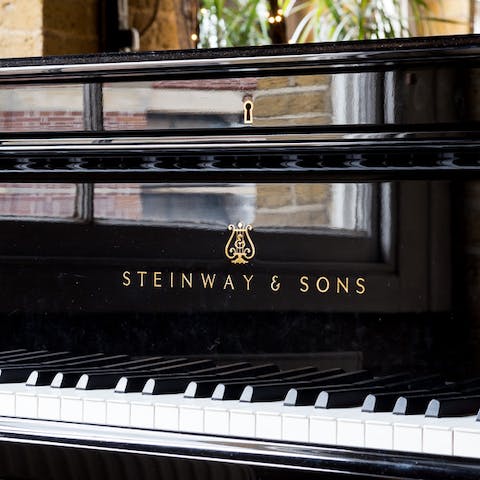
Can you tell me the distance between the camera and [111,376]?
168 cm

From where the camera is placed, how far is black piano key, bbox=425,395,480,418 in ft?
4.55

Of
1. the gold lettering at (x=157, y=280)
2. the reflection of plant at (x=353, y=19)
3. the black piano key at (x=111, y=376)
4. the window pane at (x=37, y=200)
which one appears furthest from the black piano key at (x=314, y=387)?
the reflection of plant at (x=353, y=19)

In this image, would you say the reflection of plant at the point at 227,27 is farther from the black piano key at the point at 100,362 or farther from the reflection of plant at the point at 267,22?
the black piano key at the point at 100,362

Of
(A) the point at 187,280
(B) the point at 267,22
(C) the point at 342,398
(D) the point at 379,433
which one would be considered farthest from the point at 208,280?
(B) the point at 267,22

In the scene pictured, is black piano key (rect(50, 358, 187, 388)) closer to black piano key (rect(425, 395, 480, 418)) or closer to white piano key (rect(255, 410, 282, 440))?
white piano key (rect(255, 410, 282, 440))

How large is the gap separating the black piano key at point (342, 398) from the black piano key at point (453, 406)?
12 cm

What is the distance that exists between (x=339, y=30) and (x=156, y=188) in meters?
3.60

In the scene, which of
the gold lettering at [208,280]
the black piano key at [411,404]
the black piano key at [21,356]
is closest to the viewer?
the black piano key at [411,404]

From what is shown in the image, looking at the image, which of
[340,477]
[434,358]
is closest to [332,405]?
[340,477]

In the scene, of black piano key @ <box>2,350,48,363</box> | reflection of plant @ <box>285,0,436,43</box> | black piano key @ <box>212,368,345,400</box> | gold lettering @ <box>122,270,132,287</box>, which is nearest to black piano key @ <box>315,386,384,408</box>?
black piano key @ <box>212,368,345,400</box>

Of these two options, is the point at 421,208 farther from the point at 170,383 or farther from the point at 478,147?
the point at 170,383

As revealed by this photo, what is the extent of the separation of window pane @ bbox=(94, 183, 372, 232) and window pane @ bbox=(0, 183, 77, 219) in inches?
2.2

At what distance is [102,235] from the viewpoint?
1841mm

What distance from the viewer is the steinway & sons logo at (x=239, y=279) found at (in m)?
1.65
